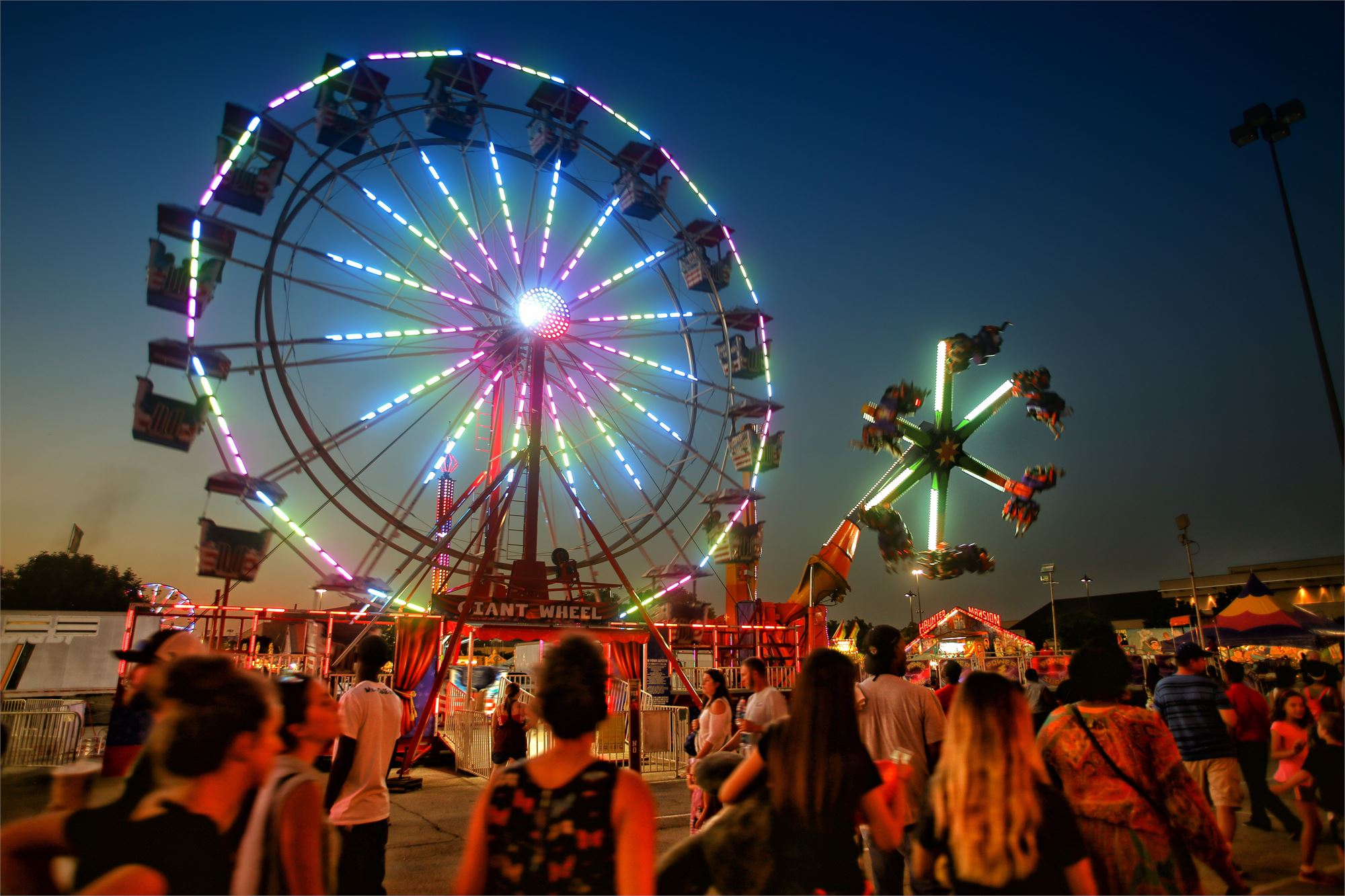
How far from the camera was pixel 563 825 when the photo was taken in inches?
78.4

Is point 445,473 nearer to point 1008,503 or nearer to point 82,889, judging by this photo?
point 1008,503

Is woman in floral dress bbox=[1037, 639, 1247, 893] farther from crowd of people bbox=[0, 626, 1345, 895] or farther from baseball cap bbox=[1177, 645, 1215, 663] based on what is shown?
baseball cap bbox=[1177, 645, 1215, 663]

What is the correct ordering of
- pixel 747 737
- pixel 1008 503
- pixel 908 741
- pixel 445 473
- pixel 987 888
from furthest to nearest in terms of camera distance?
pixel 445 473 → pixel 1008 503 → pixel 747 737 → pixel 908 741 → pixel 987 888

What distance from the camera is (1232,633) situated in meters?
16.4

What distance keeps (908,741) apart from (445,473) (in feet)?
54.6

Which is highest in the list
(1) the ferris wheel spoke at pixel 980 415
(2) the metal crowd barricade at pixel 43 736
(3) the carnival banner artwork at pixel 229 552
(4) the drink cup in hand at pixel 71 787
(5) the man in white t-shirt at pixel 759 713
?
(1) the ferris wheel spoke at pixel 980 415

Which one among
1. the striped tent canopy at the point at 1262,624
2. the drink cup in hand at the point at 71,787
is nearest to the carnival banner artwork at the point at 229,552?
the drink cup in hand at the point at 71,787

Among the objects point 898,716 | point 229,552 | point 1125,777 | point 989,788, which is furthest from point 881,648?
point 229,552

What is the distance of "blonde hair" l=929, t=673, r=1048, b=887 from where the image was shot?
2.21 meters

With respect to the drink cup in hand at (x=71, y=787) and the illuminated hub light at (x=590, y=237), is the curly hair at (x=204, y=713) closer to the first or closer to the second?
the drink cup in hand at (x=71, y=787)

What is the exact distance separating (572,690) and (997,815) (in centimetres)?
124

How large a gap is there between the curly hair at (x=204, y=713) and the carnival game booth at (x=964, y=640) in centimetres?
2216

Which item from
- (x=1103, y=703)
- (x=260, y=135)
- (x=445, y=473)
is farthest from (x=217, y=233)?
(x=1103, y=703)

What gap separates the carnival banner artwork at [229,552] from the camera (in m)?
12.0
